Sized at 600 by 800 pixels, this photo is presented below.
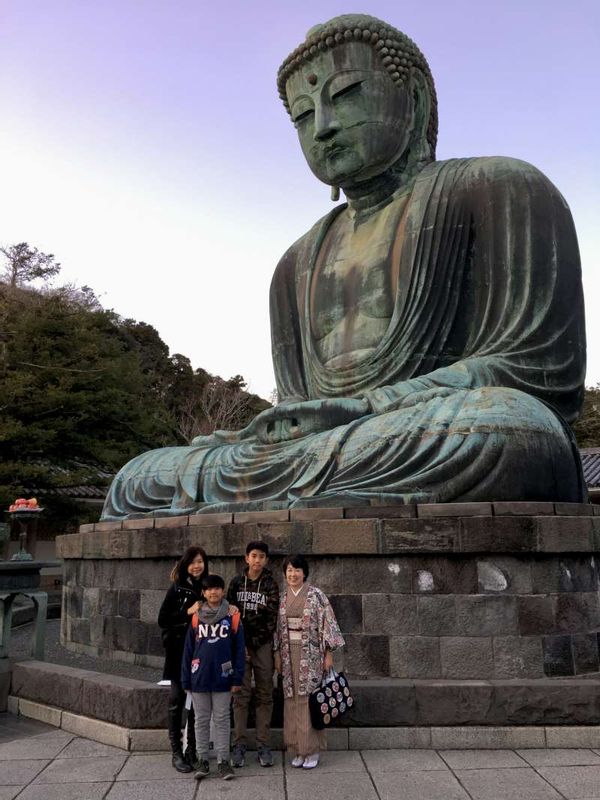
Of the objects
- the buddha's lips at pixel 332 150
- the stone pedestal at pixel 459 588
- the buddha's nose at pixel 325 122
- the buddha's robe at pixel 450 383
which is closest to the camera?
the stone pedestal at pixel 459 588

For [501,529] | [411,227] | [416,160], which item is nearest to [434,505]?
[501,529]

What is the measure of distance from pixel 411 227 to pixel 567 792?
4.94 m

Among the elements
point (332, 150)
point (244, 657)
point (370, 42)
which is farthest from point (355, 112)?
point (244, 657)

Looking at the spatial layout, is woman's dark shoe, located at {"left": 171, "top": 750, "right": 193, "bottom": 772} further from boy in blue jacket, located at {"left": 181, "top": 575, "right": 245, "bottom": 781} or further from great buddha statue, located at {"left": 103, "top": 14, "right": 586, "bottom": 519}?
great buddha statue, located at {"left": 103, "top": 14, "right": 586, "bottom": 519}

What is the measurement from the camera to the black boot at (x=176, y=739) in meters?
3.54

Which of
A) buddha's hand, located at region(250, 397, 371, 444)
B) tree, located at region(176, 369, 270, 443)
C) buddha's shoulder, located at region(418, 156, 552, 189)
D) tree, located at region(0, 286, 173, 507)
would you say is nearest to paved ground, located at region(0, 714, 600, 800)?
buddha's hand, located at region(250, 397, 371, 444)

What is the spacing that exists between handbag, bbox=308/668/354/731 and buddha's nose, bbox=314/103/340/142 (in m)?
5.41

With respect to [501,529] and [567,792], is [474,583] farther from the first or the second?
[567,792]

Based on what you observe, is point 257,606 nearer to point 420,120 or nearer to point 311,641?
point 311,641

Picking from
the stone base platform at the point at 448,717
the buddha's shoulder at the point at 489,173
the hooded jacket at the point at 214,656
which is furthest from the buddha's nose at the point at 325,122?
the stone base platform at the point at 448,717

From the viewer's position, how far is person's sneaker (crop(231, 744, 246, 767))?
3.58 m

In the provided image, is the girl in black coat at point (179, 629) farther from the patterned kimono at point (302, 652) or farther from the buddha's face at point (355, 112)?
the buddha's face at point (355, 112)

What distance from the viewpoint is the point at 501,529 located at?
4.37m

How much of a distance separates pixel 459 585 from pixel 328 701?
124 cm
